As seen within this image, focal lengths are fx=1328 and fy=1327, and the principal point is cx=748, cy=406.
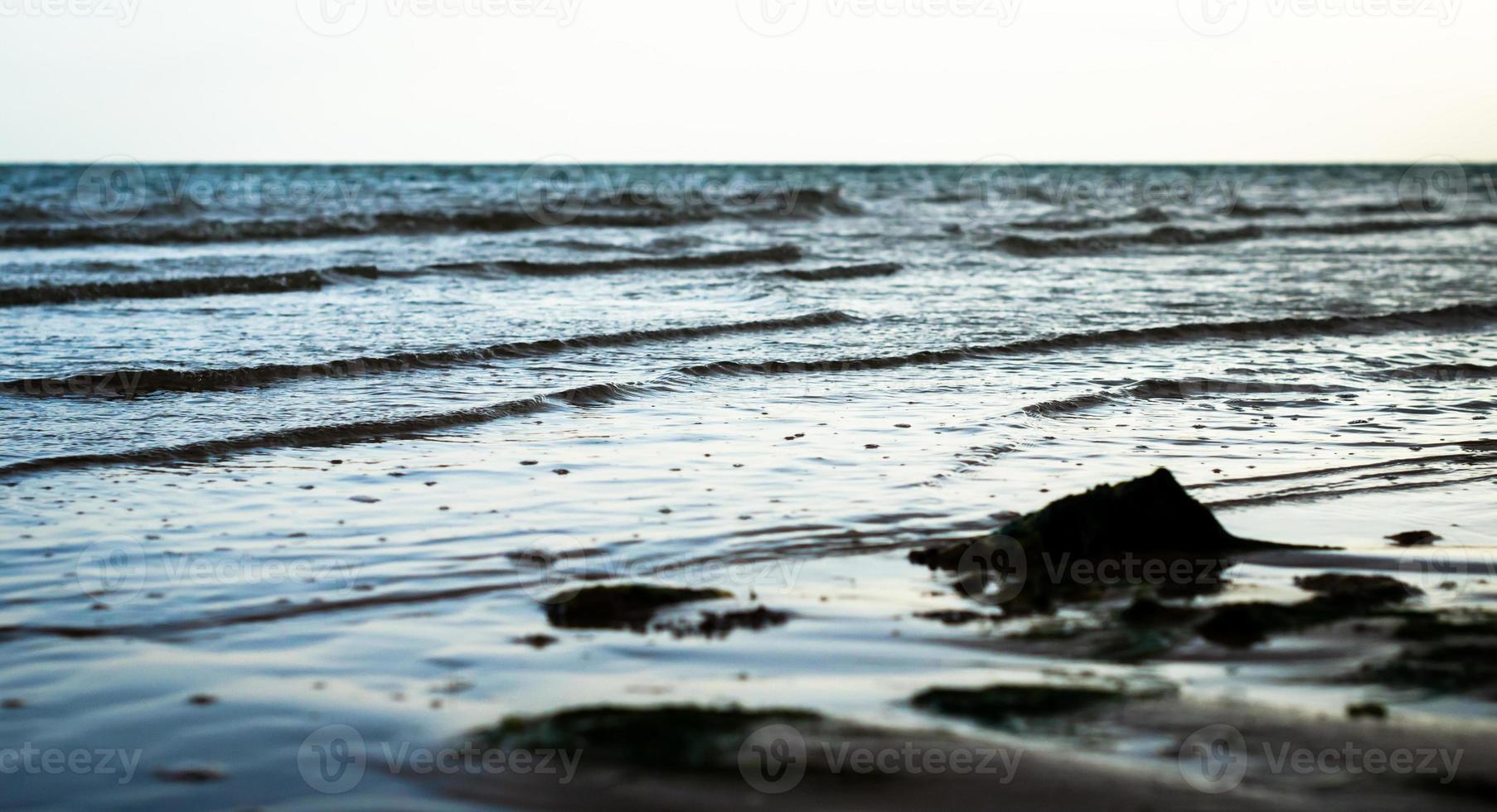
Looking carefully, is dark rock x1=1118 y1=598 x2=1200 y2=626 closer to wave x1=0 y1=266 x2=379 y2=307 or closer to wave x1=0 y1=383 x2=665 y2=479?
wave x1=0 y1=383 x2=665 y2=479

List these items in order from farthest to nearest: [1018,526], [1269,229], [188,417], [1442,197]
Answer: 1. [1442,197]
2. [1269,229]
3. [188,417]
4. [1018,526]

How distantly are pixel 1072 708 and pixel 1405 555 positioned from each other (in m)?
1.95

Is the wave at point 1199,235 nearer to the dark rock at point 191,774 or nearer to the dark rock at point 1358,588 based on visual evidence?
the dark rock at point 1358,588

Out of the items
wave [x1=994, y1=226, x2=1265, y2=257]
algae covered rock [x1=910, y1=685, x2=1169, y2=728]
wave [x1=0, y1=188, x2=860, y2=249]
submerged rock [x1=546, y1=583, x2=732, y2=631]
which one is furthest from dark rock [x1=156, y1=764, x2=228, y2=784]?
wave [x1=0, y1=188, x2=860, y2=249]

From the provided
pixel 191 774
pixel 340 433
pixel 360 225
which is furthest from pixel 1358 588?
pixel 360 225

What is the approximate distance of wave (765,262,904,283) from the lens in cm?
1498

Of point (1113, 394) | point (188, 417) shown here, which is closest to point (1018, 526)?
point (1113, 394)

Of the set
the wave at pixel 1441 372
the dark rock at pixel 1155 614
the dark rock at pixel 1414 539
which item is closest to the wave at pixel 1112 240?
the wave at pixel 1441 372

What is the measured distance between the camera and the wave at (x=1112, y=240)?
19312 mm

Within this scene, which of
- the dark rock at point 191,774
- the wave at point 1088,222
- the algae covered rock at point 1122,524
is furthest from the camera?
the wave at point 1088,222

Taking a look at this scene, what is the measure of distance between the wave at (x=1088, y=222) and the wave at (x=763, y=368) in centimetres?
1073

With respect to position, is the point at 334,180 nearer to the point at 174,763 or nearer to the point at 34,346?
the point at 34,346

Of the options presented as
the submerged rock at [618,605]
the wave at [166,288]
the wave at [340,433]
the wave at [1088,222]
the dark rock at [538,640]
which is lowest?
the dark rock at [538,640]

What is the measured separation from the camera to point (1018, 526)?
13.6 feet
